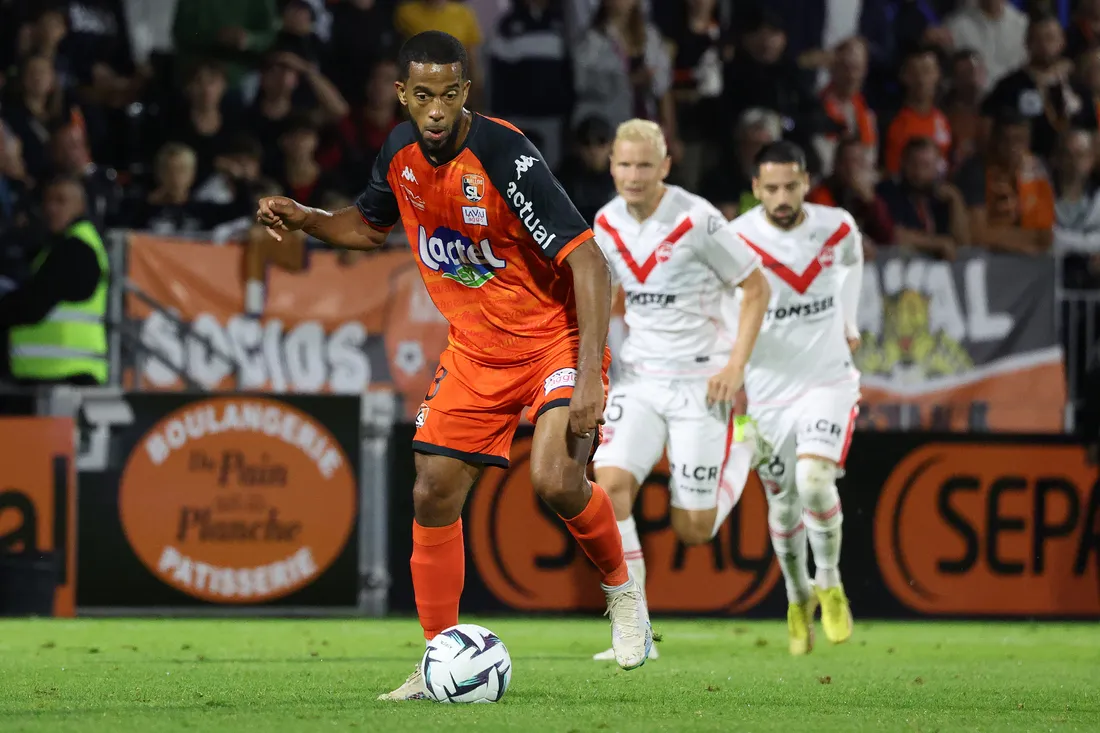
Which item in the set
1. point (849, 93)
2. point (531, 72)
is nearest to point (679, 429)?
point (531, 72)

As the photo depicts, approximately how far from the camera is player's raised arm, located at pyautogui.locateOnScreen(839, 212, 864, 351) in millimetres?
9164

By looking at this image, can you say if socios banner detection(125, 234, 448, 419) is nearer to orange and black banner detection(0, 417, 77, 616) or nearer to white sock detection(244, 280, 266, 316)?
white sock detection(244, 280, 266, 316)

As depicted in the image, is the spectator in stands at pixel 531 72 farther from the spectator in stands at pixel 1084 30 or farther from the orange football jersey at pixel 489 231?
the orange football jersey at pixel 489 231

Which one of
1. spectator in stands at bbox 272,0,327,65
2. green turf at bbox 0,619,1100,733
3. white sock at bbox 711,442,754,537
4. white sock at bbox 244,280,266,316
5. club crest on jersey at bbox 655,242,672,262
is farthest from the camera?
spectator in stands at bbox 272,0,327,65

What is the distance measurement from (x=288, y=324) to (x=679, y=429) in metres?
3.73

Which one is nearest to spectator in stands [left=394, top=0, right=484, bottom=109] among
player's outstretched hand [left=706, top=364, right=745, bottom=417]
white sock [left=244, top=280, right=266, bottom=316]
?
white sock [left=244, top=280, right=266, bottom=316]

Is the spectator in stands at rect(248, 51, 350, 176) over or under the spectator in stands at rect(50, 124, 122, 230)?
over

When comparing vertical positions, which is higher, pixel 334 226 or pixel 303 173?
pixel 303 173

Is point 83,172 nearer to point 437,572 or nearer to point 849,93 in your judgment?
point 849,93

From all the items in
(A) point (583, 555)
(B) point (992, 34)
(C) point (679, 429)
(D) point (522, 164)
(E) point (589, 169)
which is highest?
(B) point (992, 34)

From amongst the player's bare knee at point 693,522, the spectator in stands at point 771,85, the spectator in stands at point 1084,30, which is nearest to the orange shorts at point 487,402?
the player's bare knee at point 693,522

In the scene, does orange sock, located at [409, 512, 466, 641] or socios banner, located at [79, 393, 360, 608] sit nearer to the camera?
orange sock, located at [409, 512, 466, 641]

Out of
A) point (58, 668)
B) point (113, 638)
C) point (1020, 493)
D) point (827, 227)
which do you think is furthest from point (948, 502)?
point (58, 668)

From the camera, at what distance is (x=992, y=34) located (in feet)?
51.5
